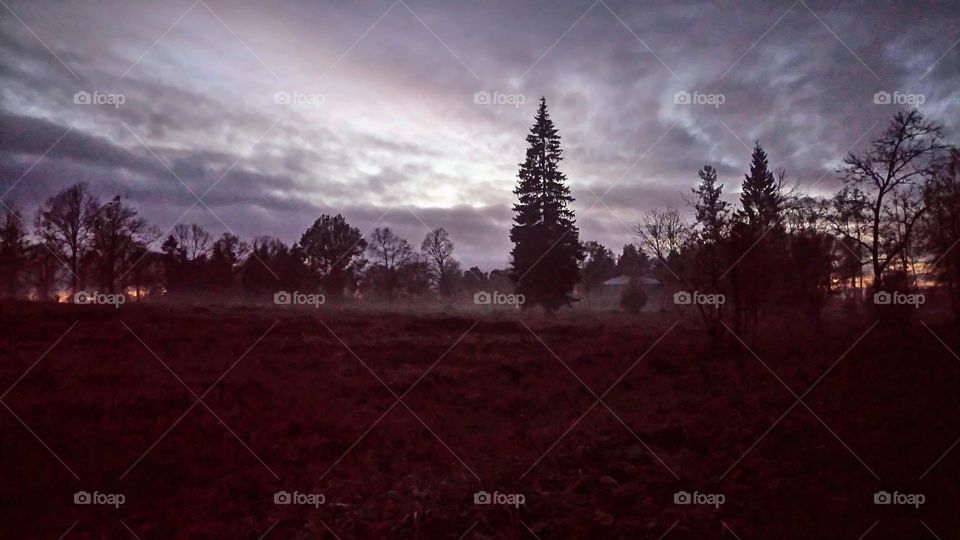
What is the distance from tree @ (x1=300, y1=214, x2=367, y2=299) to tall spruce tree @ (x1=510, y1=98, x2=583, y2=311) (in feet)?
72.2

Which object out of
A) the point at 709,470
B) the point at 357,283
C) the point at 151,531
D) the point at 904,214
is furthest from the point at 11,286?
the point at 904,214

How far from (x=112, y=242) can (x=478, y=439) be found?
34287 mm

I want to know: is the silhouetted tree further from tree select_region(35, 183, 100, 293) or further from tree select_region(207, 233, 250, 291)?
tree select_region(207, 233, 250, 291)

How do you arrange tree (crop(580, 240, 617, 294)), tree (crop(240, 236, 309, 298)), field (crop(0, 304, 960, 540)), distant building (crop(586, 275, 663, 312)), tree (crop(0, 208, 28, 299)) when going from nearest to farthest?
field (crop(0, 304, 960, 540)), tree (crop(0, 208, 28, 299)), tree (crop(240, 236, 309, 298)), distant building (crop(586, 275, 663, 312)), tree (crop(580, 240, 617, 294))

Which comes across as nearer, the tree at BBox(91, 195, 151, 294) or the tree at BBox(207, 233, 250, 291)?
the tree at BBox(91, 195, 151, 294)

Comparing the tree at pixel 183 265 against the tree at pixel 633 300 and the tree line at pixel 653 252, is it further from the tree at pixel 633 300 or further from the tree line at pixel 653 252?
the tree at pixel 633 300

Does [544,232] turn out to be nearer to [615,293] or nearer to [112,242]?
[112,242]

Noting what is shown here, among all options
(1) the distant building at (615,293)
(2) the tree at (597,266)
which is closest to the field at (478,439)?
(1) the distant building at (615,293)

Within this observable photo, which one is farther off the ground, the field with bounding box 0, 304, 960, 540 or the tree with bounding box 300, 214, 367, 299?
the tree with bounding box 300, 214, 367, 299

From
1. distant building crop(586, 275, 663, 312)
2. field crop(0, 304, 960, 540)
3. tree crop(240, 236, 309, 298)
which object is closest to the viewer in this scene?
field crop(0, 304, 960, 540)

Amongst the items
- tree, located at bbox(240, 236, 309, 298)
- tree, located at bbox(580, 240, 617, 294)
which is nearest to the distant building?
tree, located at bbox(580, 240, 617, 294)

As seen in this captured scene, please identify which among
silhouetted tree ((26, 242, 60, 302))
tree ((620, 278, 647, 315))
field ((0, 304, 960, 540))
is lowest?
field ((0, 304, 960, 540))

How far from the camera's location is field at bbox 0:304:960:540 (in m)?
7.94

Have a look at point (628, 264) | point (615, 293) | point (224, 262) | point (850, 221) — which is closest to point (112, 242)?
point (224, 262)
